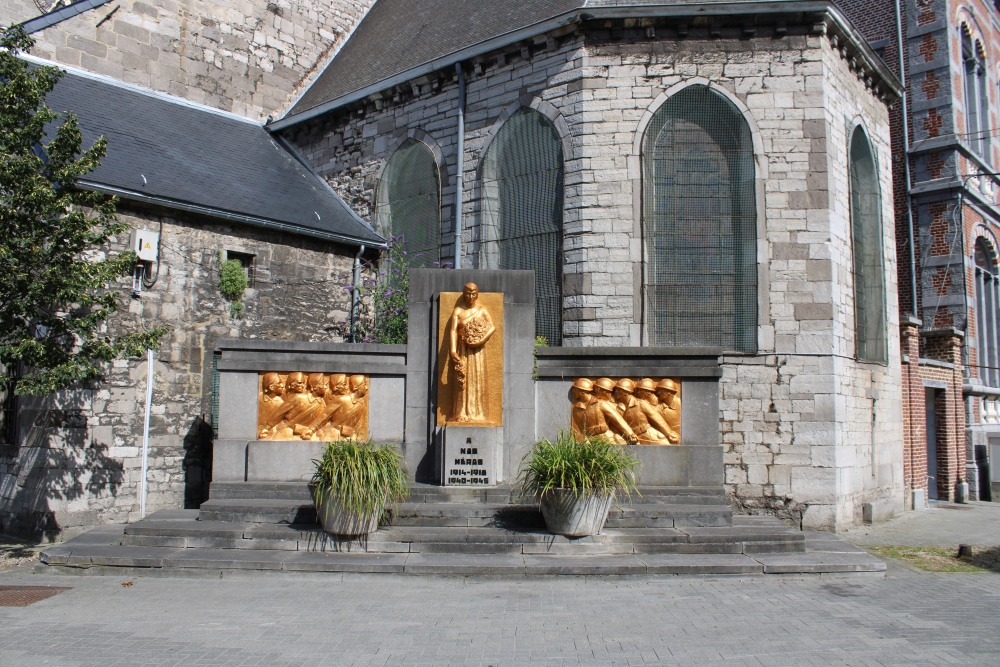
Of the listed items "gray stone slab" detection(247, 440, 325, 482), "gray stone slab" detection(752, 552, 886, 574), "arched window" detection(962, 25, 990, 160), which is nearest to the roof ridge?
"gray stone slab" detection(247, 440, 325, 482)

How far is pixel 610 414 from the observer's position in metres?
9.16

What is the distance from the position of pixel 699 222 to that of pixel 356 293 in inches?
247

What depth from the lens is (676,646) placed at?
17.5 ft

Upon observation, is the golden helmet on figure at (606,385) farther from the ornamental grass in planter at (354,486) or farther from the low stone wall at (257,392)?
the ornamental grass in planter at (354,486)

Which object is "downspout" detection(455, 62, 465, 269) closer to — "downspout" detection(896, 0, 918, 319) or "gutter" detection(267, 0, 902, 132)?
"gutter" detection(267, 0, 902, 132)

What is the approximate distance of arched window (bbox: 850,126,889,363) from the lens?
510 inches

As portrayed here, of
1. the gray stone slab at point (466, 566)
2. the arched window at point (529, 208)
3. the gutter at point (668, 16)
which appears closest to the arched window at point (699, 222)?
the gutter at point (668, 16)

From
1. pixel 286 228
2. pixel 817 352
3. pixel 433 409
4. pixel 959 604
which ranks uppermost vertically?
pixel 286 228

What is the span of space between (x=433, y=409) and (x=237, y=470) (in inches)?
97.4

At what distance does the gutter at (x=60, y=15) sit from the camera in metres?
14.5

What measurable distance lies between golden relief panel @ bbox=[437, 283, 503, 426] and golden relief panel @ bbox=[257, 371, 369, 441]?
3.42 feet

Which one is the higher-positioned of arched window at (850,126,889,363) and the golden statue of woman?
arched window at (850,126,889,363)

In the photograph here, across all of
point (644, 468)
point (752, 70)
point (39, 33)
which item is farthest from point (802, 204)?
point (39, 33)

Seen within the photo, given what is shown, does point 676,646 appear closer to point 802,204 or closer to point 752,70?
point 802,204
